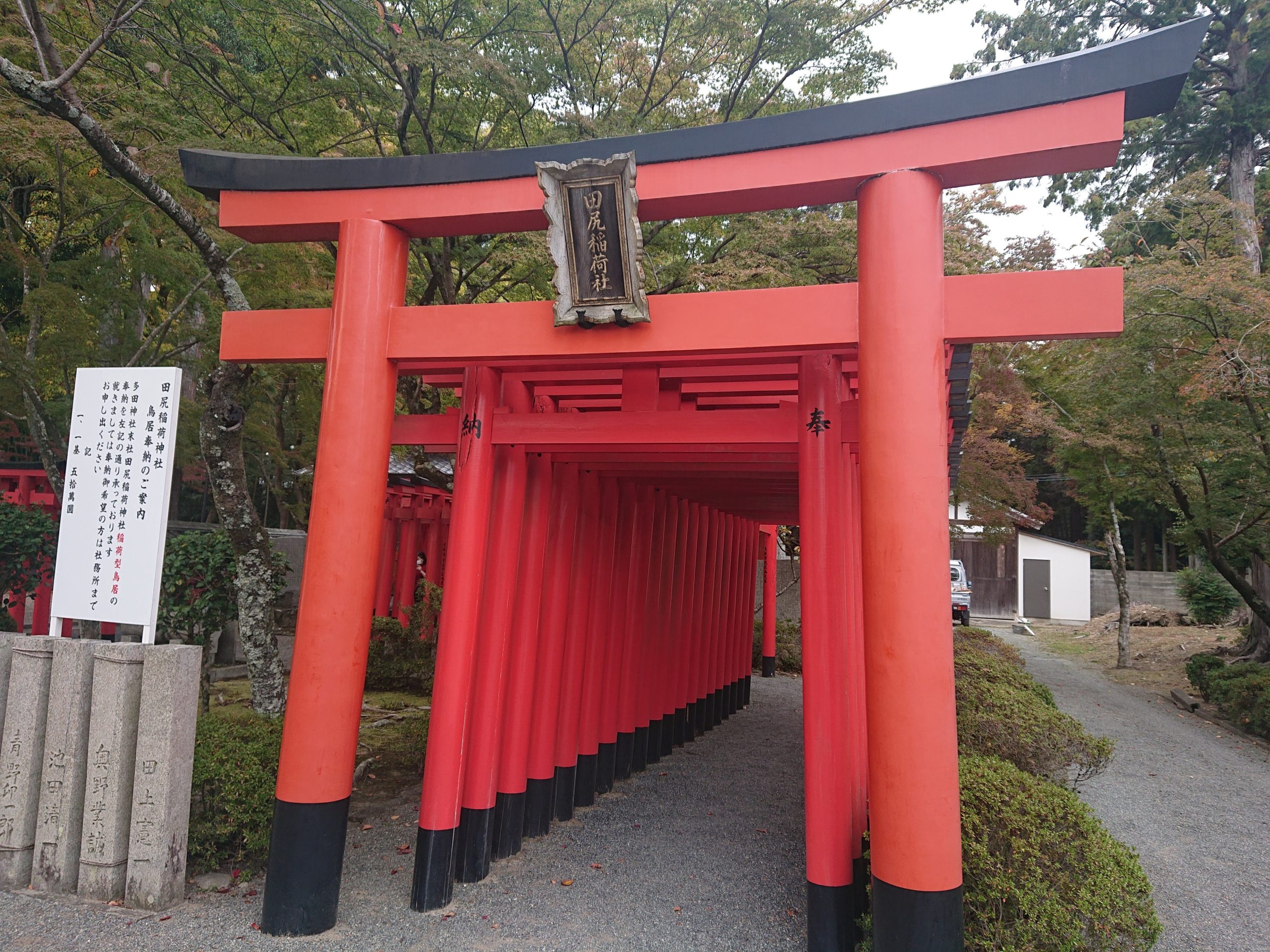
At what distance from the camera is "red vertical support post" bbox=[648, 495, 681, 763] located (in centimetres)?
827

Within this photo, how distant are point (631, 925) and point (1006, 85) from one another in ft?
15.9

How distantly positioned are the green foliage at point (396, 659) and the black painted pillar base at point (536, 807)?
498cm

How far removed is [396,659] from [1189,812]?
9.14m

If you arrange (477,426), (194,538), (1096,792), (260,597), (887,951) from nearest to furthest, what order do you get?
1. (887,951)
2. (477,426)
3. (260,597)
4. (194,538)
5. (1096,792)

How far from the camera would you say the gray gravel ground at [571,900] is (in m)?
4.14

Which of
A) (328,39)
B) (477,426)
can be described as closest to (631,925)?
(477,426)

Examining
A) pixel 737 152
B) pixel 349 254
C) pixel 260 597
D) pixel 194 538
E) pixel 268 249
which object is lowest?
pixel 260 597

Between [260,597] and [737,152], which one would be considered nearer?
[737,152]

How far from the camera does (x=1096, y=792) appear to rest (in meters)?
7.71

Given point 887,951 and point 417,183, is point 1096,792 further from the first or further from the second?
point 417,183

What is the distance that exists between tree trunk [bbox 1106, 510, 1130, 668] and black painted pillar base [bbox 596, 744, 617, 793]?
41.2 feet

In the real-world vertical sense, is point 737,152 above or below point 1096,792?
above

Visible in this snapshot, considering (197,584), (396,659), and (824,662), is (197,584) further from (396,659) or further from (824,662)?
(824,662)

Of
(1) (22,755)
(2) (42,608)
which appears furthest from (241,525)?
(2) (42,608)
